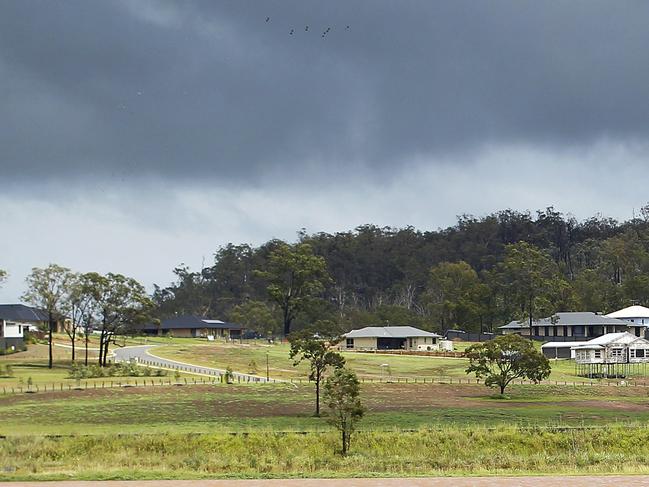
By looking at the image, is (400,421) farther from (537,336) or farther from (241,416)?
(537,336)

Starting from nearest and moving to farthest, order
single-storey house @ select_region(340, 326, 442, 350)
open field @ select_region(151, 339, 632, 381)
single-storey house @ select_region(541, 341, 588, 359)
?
open field @ select_region(151, 339, 632, 381)
single-storey house @ select_region(541, 341, 588, 359)
single-storey house @ select_region(340, 326, 442, 350)

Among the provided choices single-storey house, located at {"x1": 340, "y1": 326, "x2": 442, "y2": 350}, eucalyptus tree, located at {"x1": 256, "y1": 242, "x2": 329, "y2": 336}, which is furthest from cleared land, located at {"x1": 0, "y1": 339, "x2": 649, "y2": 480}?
eucalyptus tree, located at {"x1": 256, "y1": 242, "x2": 329, "y2": 336}

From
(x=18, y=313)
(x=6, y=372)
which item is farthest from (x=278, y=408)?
(x=18, y=313)

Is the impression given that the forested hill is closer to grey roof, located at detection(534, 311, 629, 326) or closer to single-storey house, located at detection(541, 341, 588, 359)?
grey roof, located at detection(534, 311, 629, 326)

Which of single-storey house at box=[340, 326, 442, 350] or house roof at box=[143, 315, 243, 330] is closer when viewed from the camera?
single-storey house at box=[340, 326, 442, 350]

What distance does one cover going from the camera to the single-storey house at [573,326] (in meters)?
117

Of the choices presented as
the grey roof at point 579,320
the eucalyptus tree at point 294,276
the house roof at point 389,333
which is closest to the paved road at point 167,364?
the house roof at point 389,333

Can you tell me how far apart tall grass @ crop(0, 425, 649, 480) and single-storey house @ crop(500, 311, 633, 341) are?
255 feet

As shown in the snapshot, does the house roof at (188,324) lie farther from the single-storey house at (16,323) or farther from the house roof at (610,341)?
the house roof at (610,341)

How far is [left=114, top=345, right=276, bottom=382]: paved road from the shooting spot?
2921 inches

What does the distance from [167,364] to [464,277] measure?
7716 cm

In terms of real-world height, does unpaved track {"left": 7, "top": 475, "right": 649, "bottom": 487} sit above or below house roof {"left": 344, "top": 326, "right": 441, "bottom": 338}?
below

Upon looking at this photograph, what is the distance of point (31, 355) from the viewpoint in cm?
9281

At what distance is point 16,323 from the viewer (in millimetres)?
106875
